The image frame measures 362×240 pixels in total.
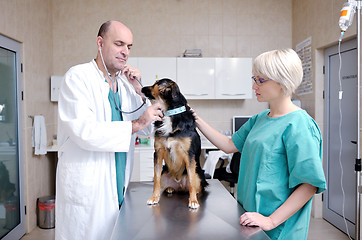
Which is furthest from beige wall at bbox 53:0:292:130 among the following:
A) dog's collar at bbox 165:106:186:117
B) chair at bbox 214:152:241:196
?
dog's collar at bbox 165:106:186:117

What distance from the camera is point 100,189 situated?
1.53 meters

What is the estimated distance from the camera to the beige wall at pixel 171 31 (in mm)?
4773

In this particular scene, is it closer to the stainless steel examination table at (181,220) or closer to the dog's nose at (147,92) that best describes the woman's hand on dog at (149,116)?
the dog's nose at (147,92)

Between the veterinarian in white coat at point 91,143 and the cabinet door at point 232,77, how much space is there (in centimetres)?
313

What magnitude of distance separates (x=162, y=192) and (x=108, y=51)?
776mm

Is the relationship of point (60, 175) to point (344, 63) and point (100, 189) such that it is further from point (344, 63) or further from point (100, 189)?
point (344, 63)

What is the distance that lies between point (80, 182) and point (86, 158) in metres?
0.12

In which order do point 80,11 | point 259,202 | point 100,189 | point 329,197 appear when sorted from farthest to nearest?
point 80,11 → point 329,197 → point 100,189 → point 259,202

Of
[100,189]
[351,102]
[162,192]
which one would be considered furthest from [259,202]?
[351,102]

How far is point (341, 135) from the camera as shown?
149 inches

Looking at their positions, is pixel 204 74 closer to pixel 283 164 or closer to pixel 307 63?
pixel 307 63

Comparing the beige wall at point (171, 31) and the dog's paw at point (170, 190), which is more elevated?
the beige wall at point (171, 31)

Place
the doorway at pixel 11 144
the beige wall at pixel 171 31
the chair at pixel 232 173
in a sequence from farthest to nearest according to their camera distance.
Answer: the beige wall at pixel 171 31 → the chair at pixel 232 173 → the doorway at pixel 11 144

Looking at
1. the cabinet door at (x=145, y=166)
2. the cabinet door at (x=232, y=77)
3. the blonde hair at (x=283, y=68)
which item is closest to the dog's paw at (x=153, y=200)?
the blonde hair at (x=283, y=68)
